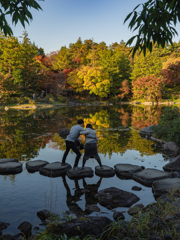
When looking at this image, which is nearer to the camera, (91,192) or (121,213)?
(121,213)

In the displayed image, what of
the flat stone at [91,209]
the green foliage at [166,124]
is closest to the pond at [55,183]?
the flat stone at [91,209]

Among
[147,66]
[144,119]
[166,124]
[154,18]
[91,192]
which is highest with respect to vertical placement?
[147,66]

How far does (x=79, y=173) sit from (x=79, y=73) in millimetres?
42943

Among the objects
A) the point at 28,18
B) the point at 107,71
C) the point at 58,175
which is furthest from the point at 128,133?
the point at 107,71

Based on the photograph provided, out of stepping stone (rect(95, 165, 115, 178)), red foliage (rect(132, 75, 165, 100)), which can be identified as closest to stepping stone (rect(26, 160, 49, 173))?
stepping stone (rect(95, 165, 115, 178))

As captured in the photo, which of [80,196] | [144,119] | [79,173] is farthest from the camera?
[144,119]

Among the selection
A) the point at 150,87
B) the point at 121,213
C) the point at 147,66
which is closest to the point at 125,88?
the point at 150,87

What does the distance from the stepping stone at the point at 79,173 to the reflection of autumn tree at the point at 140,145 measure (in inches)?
138

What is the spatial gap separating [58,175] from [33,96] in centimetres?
3641

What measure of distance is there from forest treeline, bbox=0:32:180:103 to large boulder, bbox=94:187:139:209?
110 feet

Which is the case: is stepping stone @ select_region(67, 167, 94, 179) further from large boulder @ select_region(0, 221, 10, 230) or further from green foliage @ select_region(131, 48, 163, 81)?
green foliage @ select_region(131, 48, 163, 81)

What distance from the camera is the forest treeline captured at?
A: 128 ft

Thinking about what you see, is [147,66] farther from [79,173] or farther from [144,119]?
[79,173]

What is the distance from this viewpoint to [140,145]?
37.5ft
